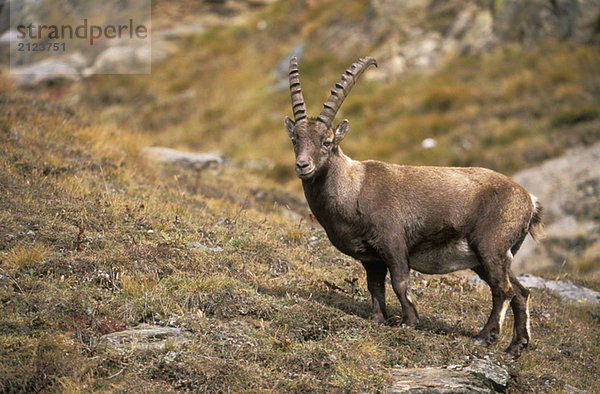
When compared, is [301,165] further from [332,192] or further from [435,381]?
[435,381]

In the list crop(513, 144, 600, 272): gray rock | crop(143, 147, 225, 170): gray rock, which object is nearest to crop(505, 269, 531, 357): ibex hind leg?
crop(513, 144, 600, 272): gray rock

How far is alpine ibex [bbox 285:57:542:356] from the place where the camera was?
287 inches

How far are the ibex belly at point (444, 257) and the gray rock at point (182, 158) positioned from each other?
27.8 ft

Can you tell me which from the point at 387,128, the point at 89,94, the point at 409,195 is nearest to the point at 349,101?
the point at 387,128

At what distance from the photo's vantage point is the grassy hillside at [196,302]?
5.63 meters

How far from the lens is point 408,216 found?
743 centimetres

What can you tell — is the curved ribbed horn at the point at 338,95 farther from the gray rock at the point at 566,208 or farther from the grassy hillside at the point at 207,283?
the gray rock at the point at 566,208

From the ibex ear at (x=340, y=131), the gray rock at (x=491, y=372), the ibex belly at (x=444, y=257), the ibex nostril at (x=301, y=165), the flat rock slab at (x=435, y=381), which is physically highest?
the ibex ear at (x=340, y=131)

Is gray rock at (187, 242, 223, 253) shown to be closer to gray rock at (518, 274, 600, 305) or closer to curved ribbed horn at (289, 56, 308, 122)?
curved ribbed horn at (289, 56, 308, 122)

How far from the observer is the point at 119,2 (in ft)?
106

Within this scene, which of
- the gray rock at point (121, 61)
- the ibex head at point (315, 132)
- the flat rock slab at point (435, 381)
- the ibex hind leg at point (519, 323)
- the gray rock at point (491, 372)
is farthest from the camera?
the gray rock at point (121, 61)

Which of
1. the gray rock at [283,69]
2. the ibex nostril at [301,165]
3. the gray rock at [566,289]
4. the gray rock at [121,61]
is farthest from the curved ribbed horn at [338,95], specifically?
the gray rock at [121,61]

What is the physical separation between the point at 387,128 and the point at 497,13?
654 centimetres

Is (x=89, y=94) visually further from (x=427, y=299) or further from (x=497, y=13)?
(x=427, y=299)
